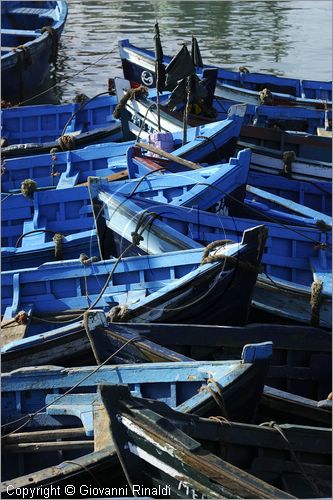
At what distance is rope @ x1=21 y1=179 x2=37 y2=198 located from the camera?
37.5ft

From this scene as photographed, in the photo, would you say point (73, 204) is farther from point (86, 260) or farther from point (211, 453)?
point (211, 453)

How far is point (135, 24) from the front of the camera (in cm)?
3269

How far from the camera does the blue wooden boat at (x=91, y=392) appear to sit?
7160 millimetres

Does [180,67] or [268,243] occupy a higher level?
[180,67]

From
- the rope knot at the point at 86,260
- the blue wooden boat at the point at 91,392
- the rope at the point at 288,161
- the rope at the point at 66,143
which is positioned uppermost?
the rope at the point at 66,143

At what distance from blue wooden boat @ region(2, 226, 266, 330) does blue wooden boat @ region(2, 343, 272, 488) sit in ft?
3.47

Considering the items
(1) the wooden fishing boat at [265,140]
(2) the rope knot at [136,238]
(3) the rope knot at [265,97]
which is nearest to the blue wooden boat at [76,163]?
(1) the wooden fishing boat at [265,140]

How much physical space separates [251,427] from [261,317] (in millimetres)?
2702

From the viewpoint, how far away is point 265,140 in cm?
1416

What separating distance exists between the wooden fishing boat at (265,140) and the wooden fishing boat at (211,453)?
663cm

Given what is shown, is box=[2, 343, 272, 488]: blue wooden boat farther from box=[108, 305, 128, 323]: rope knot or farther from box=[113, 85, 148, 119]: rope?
box=[113, 85, 148, 119]: rope

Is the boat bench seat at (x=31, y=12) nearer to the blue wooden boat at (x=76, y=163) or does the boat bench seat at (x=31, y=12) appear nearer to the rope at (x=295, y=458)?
the blue wooden boat at (x=76, y=163)

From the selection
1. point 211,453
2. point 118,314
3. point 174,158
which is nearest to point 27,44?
point 174,158

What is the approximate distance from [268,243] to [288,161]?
3.03 metres
